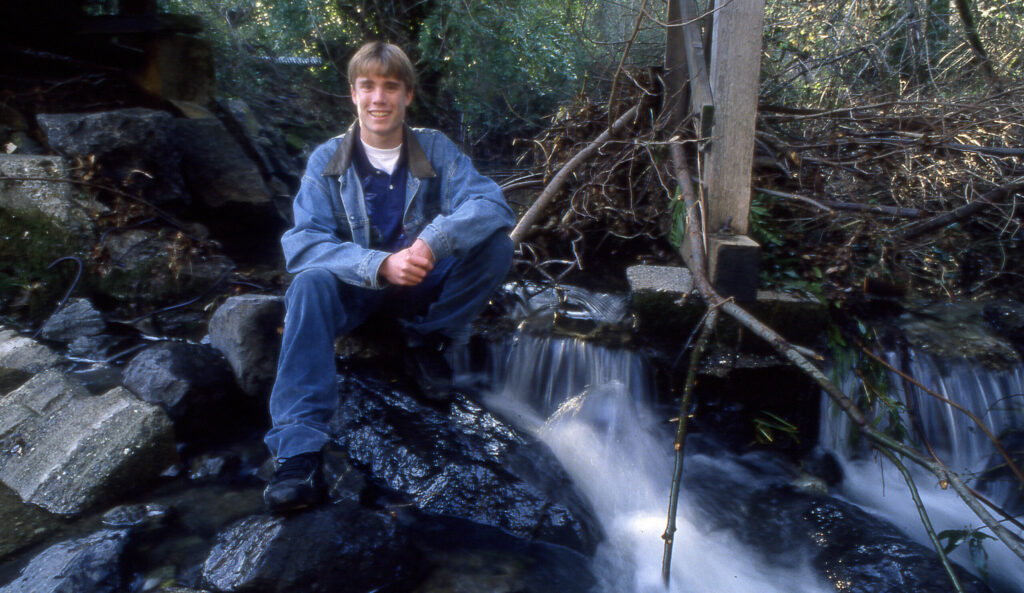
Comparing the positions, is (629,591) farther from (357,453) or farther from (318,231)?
(318,231)

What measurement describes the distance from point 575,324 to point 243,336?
1.79 meters

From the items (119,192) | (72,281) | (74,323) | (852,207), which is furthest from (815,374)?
(119,192)

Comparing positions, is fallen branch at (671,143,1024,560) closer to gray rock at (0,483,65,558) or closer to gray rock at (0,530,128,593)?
gray rock at (0,530,128,593)

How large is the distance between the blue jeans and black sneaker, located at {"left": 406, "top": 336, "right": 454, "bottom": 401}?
19 cm

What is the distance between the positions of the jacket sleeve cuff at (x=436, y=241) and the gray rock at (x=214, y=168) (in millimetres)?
3175

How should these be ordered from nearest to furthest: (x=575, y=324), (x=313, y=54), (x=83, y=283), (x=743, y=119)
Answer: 1. (x=743, y=119)
2. (x=575, y=324)
3. (x=83, y=283)
4. (x=313, y=54)

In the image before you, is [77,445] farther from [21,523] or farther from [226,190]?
[226,190]

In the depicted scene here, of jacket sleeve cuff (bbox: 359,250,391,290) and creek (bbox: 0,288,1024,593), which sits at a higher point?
jacket sleeve cuff (bbox: 359,250,391,290)

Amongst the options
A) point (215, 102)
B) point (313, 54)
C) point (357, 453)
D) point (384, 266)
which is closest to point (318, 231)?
point (384, 266)

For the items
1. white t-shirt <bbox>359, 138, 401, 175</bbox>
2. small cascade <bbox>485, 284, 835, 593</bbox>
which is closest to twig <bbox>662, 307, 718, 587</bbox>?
small cascade <bbox>485, 284, 835, 593</bbox>

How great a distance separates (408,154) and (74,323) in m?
2.57

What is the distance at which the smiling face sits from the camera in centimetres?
300

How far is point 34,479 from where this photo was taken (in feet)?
9.69

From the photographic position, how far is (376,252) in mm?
2785
